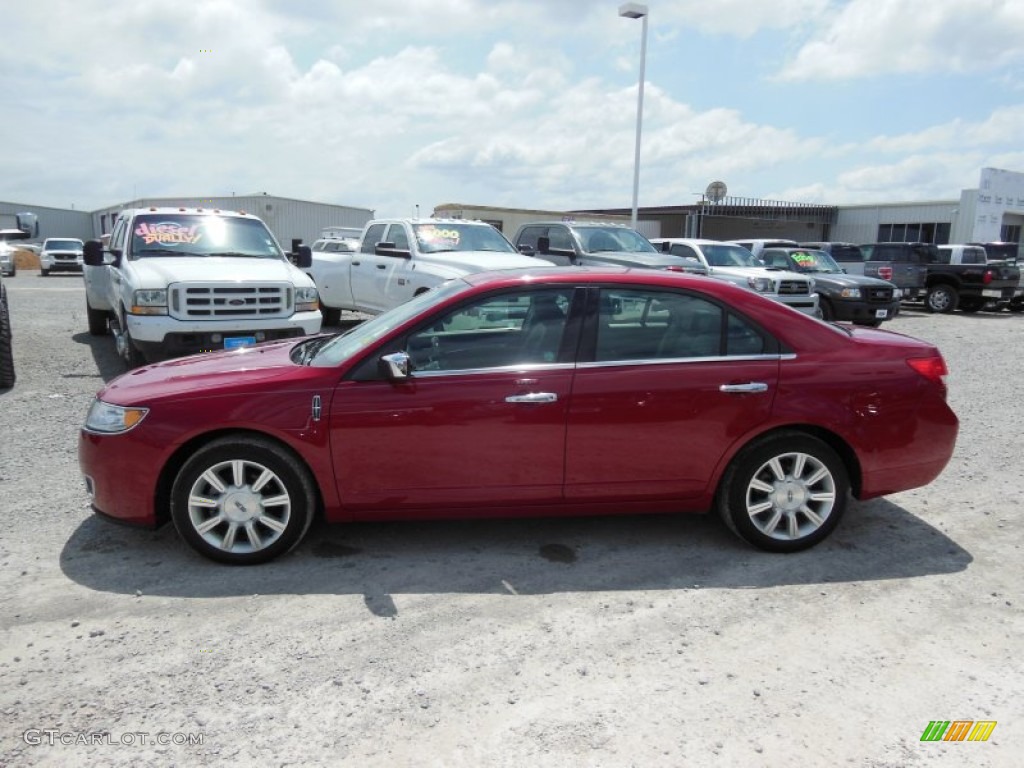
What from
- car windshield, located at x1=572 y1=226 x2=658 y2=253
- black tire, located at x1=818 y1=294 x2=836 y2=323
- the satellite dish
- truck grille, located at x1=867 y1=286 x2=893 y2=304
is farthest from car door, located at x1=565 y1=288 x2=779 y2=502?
the satellite dish

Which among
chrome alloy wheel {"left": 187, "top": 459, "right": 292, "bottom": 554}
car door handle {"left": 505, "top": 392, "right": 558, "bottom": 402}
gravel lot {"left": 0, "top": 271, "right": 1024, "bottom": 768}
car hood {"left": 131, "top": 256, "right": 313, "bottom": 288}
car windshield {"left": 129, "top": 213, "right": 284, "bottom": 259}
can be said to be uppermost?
car windshield {"left": 129, "top": 213, "right": 284, "bottom": 259}

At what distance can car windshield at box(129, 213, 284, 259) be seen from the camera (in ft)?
29.2

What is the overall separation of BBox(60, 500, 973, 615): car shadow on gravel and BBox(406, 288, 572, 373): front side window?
3.44 ft

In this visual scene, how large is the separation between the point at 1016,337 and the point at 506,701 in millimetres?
14966

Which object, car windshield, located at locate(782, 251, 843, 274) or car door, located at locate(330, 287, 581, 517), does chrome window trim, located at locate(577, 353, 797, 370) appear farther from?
car windshield, located at locate(782, 251, 843, 274)

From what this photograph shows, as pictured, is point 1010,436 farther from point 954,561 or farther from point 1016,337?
point 1016,337

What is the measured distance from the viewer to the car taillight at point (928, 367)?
164 inches

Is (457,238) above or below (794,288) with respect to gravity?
above

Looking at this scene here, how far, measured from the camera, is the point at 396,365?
147 inches

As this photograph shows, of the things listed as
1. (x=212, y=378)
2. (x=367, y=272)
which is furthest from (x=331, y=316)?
(x=212, y=378)

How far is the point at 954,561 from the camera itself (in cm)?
412

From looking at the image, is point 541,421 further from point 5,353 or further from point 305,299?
point 5,353

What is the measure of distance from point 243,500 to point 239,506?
0.04 m

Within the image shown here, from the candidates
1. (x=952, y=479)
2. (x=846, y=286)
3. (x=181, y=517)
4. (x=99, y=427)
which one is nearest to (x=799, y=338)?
(x=952, y=479)
